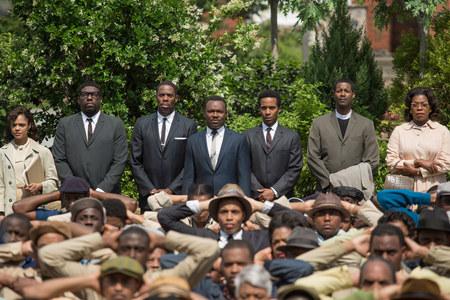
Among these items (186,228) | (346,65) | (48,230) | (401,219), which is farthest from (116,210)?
(346,65)

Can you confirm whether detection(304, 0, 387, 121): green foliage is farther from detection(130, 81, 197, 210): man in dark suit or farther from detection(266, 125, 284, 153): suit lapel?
detection(130, 81, 197, 210): man in dark suit

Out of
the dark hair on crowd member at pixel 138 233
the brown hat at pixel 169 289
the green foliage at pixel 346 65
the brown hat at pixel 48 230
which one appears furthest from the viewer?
the green foliage at pixel 346 65

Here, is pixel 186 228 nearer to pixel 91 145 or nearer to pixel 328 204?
pixel 328 204

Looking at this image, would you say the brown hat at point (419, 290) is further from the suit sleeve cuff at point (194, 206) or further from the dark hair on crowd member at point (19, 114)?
the dark hair on crowd member at point (19, 114)

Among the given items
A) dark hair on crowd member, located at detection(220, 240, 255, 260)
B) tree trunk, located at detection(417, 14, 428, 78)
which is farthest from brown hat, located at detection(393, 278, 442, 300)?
tree trunk, located at detection(417, 14, 428, 78)

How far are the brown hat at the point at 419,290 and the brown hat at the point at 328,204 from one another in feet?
8.63

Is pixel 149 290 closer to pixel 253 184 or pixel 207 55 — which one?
pixel 253 184

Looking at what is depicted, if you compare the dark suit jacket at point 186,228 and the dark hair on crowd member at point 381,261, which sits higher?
the dark suit jacket at point 186,228

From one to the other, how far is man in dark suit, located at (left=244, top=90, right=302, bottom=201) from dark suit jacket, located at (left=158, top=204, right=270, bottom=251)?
1.97 metres

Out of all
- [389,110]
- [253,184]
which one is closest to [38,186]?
[253,184]

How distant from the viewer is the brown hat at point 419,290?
8.75 m

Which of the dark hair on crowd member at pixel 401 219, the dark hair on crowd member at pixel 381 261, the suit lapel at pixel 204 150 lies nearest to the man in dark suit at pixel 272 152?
the suit lapel at pixel 204 150

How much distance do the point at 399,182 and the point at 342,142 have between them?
0.74 metres

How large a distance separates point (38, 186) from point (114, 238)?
3.92m
